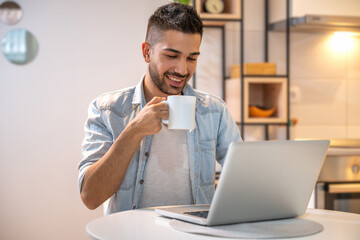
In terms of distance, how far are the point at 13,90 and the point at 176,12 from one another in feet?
4.51

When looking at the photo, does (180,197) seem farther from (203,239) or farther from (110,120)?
(203,239)

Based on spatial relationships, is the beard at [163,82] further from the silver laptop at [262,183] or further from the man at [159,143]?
the silver laptop at [262,183]

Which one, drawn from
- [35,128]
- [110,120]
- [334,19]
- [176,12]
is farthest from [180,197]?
[334,19]

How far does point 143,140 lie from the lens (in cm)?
170

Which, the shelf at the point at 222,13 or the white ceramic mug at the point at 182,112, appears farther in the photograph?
the shelf at the point at 222,13

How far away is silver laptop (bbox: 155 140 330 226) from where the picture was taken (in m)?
1.09

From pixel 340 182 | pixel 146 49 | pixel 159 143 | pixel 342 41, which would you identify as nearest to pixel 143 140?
pixel 159 143

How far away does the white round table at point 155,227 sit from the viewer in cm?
109

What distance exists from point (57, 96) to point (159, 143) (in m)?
1.22

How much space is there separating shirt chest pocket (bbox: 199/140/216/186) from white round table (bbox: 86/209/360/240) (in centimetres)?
44

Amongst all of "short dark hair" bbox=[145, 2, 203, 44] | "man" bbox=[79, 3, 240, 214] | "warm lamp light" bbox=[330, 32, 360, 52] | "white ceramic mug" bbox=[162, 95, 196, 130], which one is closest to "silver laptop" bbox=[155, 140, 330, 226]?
"white ceramic mug" bbox=[162, 95, 196, 130]

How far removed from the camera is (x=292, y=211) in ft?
4.16

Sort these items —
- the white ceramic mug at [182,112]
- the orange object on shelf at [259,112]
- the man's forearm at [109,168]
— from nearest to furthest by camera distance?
the white ceramic mug at [182,112]
the man's forearm at [109,168]
the orange object on shelf at [259,112]

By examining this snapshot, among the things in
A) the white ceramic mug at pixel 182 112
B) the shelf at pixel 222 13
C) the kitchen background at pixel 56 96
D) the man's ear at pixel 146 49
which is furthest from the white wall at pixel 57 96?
the white ceramic mug at pixel 182 112
